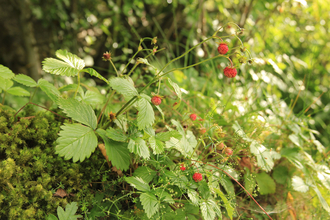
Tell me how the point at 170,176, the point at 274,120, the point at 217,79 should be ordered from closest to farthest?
the point at 170,176 < the point at 274,120 < the point at 217,79

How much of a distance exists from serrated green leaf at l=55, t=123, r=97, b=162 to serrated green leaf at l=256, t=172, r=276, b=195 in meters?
0.97

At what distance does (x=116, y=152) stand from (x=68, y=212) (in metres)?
0.30

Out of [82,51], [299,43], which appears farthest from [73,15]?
[299,43]

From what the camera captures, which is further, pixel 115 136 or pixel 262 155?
pixel 262 155

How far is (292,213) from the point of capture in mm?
1275

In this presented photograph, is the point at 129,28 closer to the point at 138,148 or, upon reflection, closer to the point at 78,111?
the point at 78,111

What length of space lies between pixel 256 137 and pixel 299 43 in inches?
131

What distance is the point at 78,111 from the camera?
96 centimetres

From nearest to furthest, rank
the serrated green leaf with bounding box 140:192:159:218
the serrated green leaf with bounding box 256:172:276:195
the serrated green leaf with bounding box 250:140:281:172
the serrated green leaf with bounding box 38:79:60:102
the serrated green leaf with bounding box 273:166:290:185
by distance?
the serrated green leaf with bounding box 140:192:159:218 < the serrated green leaf with bounding box 38:79:60:102 < the serrated green leaf with bounding box 250:140:281:172 < the serrated green leaf with bounding box 256:172:276:195 < the serrated green leaf with bounding box 273:166:290:185

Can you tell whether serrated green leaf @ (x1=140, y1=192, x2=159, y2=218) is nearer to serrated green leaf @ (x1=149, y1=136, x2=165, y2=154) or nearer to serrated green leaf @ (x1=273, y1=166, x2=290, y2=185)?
serrated green leaf @ (x1=149, y1=136, x2=165, y2=154)

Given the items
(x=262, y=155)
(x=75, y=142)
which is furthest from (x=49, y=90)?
(x=262, y=155)

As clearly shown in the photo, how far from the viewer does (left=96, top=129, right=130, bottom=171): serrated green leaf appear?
93cm

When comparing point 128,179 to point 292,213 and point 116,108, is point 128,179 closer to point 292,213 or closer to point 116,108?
point 116,108

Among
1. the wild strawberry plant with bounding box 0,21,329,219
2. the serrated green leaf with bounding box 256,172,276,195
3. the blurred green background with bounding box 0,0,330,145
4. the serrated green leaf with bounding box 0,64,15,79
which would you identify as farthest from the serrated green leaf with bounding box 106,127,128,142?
the blurred green background with bounding box 0,0,330,145
